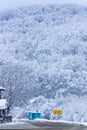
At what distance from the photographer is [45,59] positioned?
11838 centimetres

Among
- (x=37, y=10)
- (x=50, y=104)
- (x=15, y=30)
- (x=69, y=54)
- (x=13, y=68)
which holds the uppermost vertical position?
(x=37, y=10)

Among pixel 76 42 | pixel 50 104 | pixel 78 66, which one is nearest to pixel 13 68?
pixel 50 104

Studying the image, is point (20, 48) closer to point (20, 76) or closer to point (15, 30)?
point (15, 30)

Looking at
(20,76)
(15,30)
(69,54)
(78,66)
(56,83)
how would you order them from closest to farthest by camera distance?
→ (20,76) < (56,83) < (78,66) < (69,54) < (15,30)

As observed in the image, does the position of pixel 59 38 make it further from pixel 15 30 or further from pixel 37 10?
pixel 37 10

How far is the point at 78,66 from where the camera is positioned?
355ft

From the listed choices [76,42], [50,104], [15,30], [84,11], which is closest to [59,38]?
[76,42]

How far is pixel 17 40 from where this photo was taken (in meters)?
134

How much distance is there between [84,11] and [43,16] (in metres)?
14.0

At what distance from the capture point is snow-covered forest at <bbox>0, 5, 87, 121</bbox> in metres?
73.4

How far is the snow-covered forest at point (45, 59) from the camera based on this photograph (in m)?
73.4

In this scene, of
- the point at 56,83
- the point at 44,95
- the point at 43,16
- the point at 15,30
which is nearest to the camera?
the point at 44,95

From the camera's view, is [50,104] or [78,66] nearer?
[50,104]

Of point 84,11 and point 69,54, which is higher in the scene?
point 84,11
